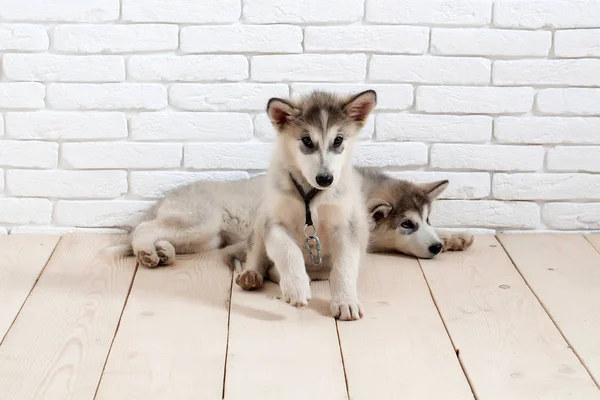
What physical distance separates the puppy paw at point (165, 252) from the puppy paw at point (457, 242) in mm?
1188


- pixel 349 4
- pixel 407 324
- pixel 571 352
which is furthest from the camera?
pixel 349 4

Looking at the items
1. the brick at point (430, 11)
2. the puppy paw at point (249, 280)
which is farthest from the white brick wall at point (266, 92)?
the puppy paw at point (249, 280)

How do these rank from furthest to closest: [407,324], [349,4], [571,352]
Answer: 1. [349,4]
2. [407,324]
3. [571,352]

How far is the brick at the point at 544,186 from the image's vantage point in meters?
4.17

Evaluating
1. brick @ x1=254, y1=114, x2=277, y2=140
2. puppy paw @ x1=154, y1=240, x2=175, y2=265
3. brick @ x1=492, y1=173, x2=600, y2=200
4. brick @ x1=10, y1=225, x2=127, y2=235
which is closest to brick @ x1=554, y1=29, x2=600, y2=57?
brick @ x1=492, y1=173, x2=600, y2=200

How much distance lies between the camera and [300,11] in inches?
154

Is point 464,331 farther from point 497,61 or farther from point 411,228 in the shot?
point 497,61

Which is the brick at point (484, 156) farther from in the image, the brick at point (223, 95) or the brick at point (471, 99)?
the brick at point (223, 95)

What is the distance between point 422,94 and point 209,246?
3.81ft

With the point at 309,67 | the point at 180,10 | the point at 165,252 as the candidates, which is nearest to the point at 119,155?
the point at 165,252

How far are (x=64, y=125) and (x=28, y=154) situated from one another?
21 centimetres

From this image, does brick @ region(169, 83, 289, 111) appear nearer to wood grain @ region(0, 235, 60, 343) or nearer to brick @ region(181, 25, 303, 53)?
brick @ region(181, 25, 303, 53)

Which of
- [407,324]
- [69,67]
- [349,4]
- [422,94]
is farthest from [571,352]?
[69,67]

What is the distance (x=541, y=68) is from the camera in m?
4.04
